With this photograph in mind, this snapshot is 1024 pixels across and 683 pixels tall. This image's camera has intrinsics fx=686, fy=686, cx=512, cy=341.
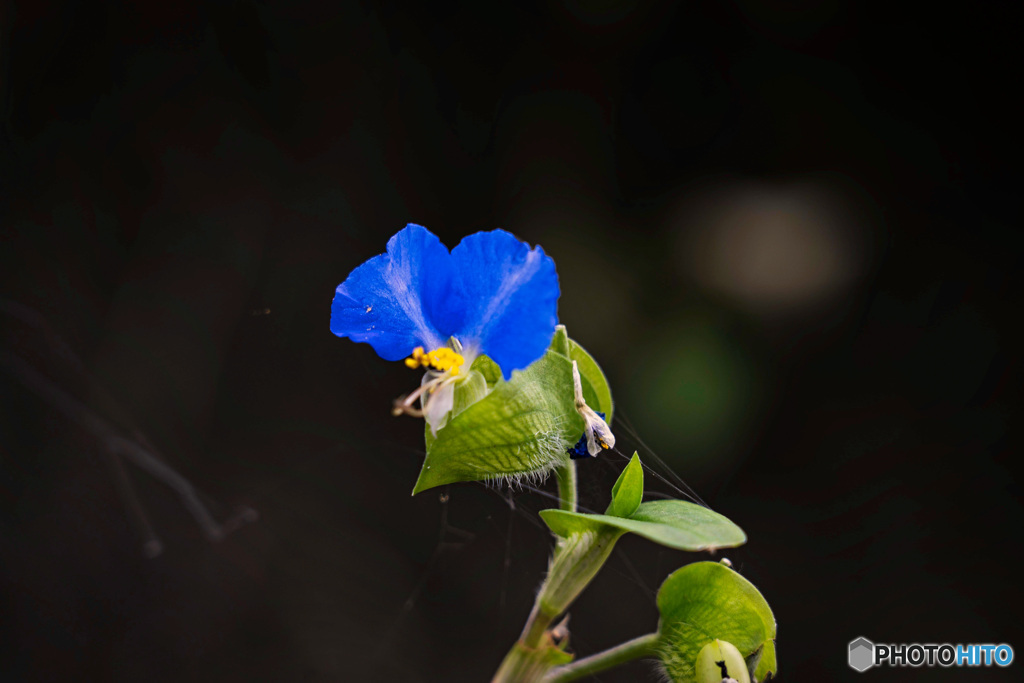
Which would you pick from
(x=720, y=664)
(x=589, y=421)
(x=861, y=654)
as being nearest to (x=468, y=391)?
(x=589, y=421)

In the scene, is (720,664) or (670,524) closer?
(670,524)

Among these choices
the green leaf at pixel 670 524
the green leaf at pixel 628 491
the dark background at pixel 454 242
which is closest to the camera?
the green leaf at pixel 670 524

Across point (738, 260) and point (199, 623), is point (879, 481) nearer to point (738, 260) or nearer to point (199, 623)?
point (738, 260)

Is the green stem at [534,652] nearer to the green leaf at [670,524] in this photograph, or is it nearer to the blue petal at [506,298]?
the green leaf at [670,524]

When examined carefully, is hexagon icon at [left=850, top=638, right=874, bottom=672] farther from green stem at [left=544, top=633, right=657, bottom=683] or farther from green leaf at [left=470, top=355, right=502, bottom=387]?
green leaf at [left=470, top=355, right=502, bottom=387]

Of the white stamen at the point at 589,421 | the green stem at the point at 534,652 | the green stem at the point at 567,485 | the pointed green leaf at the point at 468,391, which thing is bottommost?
the green stem at the point at 534,652

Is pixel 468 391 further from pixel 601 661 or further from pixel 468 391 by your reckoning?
pixel 601 661

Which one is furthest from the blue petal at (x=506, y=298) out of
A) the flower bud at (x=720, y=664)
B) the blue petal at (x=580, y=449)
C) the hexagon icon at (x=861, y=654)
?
the hexagon icon at (x=861, y=654)
